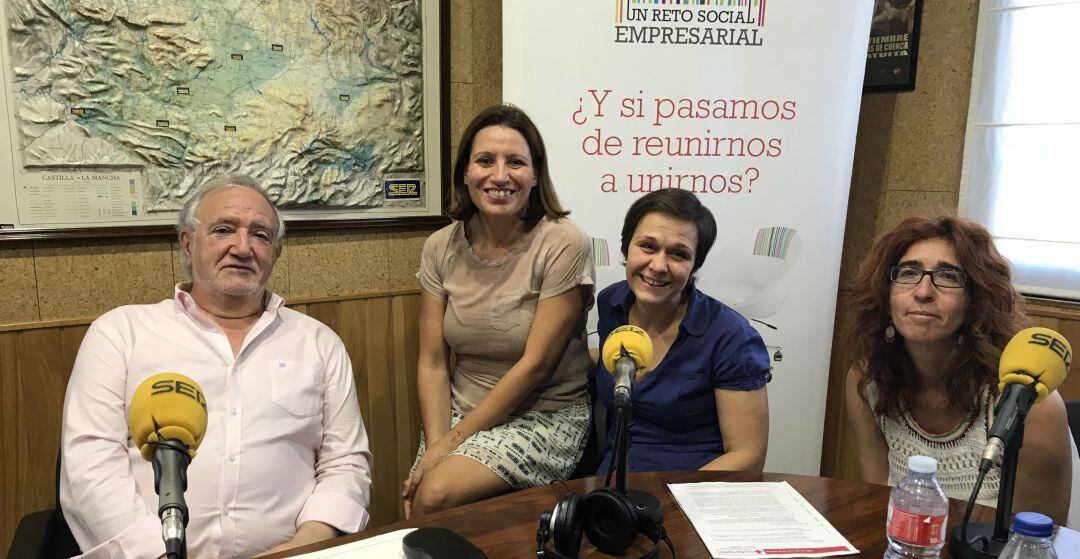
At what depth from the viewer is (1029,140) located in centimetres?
242

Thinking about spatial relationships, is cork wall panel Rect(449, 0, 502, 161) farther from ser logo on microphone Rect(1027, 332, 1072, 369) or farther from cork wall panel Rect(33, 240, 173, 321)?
ser logo on microphone Rect(1027, 332, 1072, 369)

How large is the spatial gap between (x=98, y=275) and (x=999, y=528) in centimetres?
246

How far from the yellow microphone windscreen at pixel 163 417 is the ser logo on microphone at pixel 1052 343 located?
1202 millimetres

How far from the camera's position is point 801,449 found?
253 cm

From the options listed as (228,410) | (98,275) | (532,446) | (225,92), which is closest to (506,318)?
(532,446)

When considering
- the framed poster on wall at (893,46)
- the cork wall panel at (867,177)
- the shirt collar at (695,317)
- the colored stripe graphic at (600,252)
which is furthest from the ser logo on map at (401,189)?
the framed poster on wall at (893,46)

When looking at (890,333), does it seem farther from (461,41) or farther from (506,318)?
(461,41)

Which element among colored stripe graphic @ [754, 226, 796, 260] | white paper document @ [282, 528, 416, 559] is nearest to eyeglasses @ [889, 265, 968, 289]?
colored stripe graphic @ [754, 226, 796, 260]

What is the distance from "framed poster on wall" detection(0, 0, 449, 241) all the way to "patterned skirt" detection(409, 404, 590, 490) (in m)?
1.03

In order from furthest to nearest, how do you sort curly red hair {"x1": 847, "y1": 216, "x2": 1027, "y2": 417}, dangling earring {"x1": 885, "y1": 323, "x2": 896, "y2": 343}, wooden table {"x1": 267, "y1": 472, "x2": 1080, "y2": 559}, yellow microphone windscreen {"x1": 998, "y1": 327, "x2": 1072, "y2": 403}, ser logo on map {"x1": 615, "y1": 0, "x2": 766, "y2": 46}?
ser logo on map {"x1": 615, "y1": 0, "x2": 766, "y2": 46} < dangling earring {"x1": 885, "y1": 323, "x2": 896, "y2": 343} < curly red hair {"x1": 847, "y1": 216, "x2": 1027, "y2": 417} < wooden table {"x1": 267, "y1": 472, "x2": 1080, "y2": 559} < yellow microphone windscreen {"x1": 998, "y1": 327, "x2": 1072, "y2": 403}

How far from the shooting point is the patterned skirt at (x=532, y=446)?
191cm

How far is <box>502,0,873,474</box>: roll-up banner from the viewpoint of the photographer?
2273 mm

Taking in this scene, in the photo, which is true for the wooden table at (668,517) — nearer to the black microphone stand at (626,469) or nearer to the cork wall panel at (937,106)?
the black microphone stand at (626,469)

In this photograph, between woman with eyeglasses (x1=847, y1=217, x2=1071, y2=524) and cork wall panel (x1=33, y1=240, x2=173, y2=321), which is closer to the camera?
woman with eyeglasses (x1=847, y1=217, x2=1071, y2=524)
